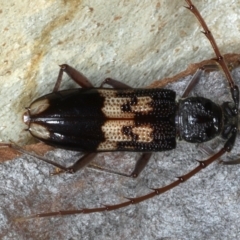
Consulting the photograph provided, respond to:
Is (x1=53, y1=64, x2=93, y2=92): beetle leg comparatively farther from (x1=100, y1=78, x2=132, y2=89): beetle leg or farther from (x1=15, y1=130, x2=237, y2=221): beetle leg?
(x1=15, y1=130, x2=237, y2=221): beetle leg

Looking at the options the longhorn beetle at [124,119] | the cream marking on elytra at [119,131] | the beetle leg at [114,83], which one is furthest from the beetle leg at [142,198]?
the beetle leg at [114,83]

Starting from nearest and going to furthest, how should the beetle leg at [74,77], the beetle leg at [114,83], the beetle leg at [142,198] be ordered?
the beetle leg at [142,198]
the beetle leg at [74,77]
the beetle leg at [114,83]

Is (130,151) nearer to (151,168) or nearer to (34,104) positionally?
(151,168)

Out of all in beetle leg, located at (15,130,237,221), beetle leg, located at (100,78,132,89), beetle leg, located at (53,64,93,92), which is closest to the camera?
beetle leg, located at (15,130,237,221)

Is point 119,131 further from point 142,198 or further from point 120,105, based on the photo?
point 142,198

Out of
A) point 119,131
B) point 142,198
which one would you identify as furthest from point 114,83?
point 142,198

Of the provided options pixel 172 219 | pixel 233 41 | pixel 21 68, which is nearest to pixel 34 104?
pixel 21 68

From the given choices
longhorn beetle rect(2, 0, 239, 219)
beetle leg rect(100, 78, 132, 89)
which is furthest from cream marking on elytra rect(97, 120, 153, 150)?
beetle leg rect(100, 78, 132, 89)

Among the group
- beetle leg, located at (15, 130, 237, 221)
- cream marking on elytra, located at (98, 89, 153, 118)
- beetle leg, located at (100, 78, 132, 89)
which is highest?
beetle leg, located at (100, 78, 132, 89)

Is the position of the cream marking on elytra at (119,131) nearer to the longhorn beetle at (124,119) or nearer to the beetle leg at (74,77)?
the longhorn beetle at (124,119)
